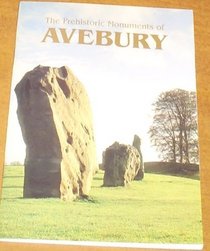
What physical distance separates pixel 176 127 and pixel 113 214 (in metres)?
0.19

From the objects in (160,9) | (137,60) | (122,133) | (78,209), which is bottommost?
(78,209)

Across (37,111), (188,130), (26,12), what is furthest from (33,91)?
(188,130)

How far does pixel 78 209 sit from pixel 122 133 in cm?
A: 15

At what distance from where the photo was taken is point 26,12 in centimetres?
73

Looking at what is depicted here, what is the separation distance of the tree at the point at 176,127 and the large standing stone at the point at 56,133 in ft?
0.39

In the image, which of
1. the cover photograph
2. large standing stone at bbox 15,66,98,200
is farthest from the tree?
large standing stone at bbox 15,66,98,200

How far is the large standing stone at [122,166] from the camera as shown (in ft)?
2.19

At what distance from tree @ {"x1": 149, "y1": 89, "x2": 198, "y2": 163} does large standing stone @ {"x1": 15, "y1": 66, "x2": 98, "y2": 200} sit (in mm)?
117

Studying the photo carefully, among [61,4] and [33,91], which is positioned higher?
[61,4]

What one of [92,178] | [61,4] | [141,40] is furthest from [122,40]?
[92,178]

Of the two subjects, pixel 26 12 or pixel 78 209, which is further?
pixel 26 12

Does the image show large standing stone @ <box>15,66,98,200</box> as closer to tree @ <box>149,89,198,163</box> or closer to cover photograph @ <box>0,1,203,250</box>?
cover photograph @ <box>0,1,203,250</box>

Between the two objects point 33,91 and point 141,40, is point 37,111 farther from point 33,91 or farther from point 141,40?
point 141,40

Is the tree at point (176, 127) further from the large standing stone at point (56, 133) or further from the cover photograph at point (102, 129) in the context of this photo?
the large standing stone at point (56, 133)
